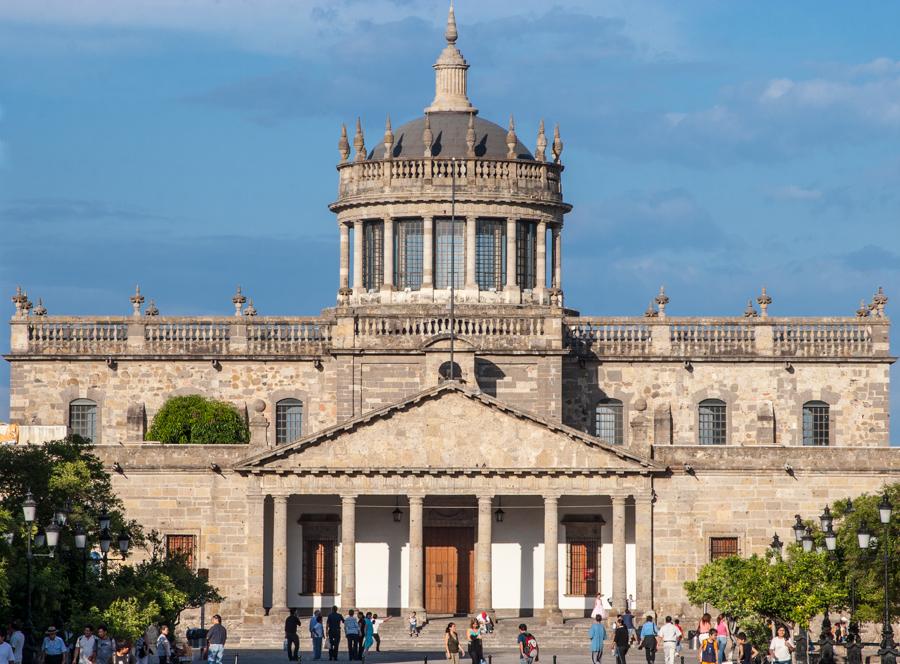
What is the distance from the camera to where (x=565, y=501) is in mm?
86625

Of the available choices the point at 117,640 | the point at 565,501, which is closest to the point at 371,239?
the point at 565,501

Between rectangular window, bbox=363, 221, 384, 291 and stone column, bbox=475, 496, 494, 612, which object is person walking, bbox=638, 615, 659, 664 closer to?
stone column, bbox=475, 496, 494, 612

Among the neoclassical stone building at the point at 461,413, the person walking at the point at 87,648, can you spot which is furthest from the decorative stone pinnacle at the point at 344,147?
the person walking at the point at 87,648

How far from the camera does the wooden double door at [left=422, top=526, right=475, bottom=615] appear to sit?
8738 centimetres

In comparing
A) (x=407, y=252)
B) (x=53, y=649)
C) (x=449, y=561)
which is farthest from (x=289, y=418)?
(x=53, y=649)

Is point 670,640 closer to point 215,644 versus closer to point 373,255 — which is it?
point 215,644

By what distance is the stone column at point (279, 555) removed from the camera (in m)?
83.4

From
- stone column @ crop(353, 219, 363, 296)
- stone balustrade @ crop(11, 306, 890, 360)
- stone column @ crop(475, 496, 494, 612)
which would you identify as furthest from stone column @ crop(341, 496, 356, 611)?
stone column @ crop(353, 219, 363, 296)

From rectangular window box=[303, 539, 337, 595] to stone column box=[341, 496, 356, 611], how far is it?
2.59 metres

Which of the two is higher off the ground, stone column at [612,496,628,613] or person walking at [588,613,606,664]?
stone column at [612,496,628,613]

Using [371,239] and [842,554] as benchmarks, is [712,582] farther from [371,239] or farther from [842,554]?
[371,239]

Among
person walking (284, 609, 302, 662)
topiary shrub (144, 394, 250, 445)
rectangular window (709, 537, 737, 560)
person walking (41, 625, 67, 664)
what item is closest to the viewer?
person walking (41, 625, 67, 664)

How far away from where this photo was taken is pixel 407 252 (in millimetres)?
91188

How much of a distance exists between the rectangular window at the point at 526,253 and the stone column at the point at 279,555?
40.5 feet
